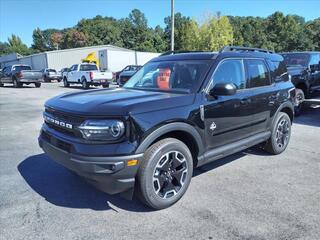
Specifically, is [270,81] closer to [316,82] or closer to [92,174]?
[92,174]

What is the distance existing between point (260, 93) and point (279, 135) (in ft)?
3.83

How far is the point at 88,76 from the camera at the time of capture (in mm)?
23141

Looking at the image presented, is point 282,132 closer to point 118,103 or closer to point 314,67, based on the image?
point 118,103

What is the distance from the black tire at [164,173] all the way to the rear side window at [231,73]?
1165 millimetres

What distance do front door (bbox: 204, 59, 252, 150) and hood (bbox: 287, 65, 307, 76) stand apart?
5.82m

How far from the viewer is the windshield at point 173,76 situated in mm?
4391

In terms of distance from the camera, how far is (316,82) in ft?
36.0

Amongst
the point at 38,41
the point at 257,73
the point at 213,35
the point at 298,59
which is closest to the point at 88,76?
the point at 298,59

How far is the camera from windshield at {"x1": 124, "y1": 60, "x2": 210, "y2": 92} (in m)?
4.39

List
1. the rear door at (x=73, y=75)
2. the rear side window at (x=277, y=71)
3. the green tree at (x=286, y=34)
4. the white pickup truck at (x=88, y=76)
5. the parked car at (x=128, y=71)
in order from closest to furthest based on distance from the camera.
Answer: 1. the rear side window at (x=277, y=71)
2. the parked car at (x=128, y=71)
3. the white pickup truck at (x=88, y=76)
4. the rear door at (x=73, y=75)
5. the green tree at (x=286, y=34)

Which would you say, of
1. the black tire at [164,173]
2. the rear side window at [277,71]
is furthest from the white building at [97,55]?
the black tire at [164,173]

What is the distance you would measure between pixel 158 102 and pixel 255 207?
1726 millimetres

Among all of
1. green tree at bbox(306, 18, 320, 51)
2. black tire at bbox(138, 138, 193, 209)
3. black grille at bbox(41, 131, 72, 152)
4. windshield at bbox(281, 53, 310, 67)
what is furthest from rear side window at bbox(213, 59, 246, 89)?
green tree at bbox(306, 18, 320, 51)

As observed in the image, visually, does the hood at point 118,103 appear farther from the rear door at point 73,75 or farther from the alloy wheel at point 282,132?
the rear door at point 73,75
